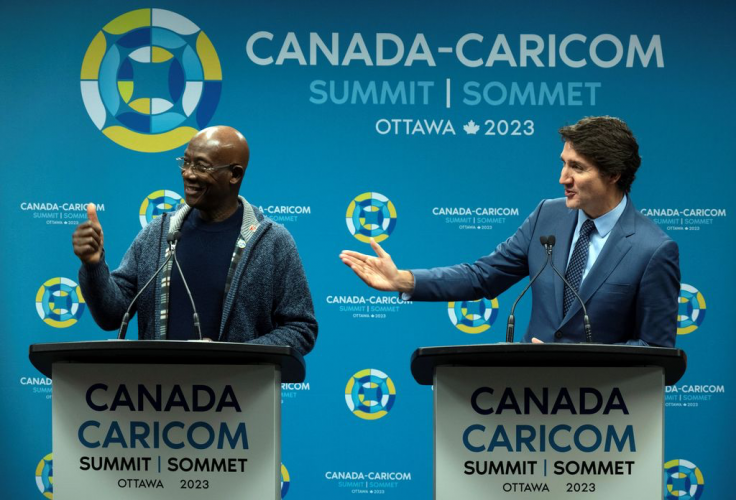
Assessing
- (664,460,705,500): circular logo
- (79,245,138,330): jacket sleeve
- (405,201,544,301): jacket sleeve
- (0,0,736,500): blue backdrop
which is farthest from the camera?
(0,0,736,500): blue backdrop

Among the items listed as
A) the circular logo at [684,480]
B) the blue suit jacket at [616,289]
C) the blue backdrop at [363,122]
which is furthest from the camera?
the blue backdrop at [363,122]

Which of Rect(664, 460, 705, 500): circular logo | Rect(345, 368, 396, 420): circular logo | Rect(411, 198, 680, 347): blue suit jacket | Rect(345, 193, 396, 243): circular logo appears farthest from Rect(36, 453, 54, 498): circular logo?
Rect(664, 460, 705, 500): circular logo

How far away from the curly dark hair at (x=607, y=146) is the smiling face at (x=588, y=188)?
0.8 inches

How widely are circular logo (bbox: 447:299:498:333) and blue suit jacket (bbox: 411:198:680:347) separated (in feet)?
5.36

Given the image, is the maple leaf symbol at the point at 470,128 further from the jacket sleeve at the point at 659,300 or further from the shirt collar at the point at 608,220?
the jacket sleeve at the point at 659,300

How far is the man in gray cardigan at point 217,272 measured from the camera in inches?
117

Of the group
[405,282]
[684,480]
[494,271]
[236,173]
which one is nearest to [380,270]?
[405,282]

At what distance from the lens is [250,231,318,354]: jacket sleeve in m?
3.03

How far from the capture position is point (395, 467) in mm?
4785

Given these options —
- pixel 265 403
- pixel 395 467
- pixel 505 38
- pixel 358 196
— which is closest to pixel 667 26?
pixel 505 38

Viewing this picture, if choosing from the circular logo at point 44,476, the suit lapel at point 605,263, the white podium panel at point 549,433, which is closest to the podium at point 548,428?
Result: the white podium panel at point 549,433

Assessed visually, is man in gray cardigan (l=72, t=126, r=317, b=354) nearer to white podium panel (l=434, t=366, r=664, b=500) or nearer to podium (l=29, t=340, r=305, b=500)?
podium (l=29, t=340, r=305, b=500)

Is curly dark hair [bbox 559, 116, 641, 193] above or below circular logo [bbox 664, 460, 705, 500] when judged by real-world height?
above

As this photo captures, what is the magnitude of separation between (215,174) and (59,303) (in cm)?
220
